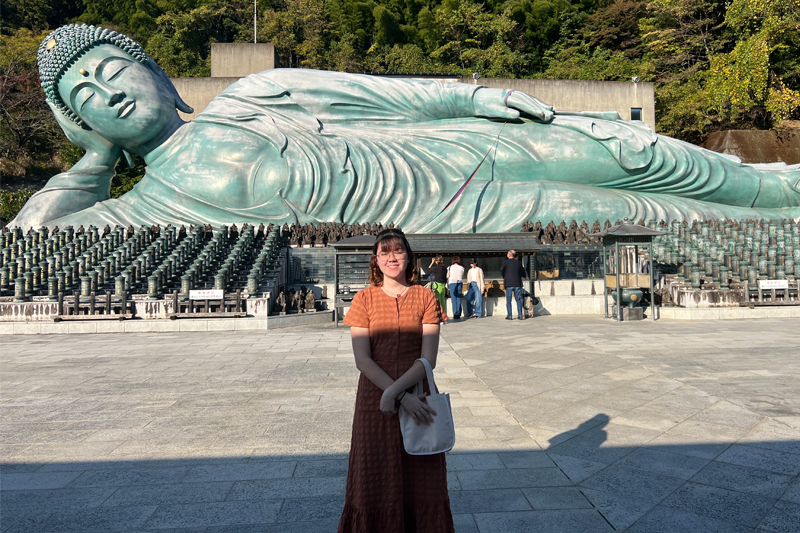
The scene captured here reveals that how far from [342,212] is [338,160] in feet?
3.82

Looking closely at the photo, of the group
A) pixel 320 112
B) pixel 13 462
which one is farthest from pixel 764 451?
pixel 320 112

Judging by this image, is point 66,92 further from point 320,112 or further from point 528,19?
point 528,19

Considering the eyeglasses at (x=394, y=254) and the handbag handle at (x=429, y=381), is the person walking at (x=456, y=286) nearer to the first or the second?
the eyeglasses at (x=394, y=254)

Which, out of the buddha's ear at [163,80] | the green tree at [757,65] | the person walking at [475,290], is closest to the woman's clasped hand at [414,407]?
the person walking at [475,290]

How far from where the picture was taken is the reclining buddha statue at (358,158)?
1236 cm

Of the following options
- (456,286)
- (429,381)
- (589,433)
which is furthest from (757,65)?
(429,381)

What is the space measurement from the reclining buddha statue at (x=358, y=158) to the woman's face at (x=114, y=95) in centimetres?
3

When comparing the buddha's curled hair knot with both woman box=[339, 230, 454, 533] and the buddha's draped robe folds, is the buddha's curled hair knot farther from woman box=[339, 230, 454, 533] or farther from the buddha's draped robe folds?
woman box=[339, 230, 454, 533]

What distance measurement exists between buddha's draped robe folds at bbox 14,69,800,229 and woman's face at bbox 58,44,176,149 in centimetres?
71

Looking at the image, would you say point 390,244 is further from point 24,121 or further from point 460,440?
point 24,121

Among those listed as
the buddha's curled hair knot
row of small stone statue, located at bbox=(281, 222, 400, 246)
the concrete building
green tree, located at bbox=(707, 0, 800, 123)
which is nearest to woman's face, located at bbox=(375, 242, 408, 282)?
row of small stone statue, located at bbox=(281, 222, 400, 246)

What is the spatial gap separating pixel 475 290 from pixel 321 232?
334cm

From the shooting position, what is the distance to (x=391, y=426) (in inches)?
75.2

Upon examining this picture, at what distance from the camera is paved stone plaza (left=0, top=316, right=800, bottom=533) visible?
2.37 m
